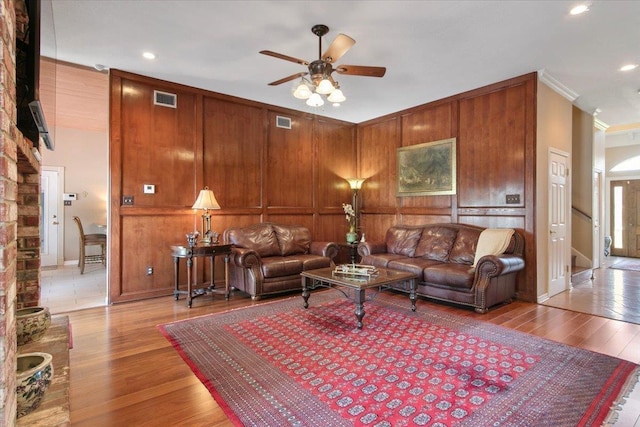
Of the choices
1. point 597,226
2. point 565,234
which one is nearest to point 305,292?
point 565,234

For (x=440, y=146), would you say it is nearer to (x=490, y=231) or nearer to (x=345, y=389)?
(x=490, y=231)

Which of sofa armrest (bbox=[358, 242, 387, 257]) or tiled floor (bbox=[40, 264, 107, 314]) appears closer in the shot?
tiled floor (bbox=[40, 264, 107, 314])

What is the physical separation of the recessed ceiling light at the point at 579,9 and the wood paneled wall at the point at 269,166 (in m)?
1.40

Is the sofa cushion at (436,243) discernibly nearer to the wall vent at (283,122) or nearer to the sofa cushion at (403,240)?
the sofa cushion at (403,240)

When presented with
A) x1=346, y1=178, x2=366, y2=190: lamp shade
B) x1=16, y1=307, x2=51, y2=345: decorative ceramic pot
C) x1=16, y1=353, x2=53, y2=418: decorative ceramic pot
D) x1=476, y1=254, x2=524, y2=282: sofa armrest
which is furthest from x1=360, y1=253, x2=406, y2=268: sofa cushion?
x1=16, y1=353, x2=53, y2=418: decorative ceramic pot

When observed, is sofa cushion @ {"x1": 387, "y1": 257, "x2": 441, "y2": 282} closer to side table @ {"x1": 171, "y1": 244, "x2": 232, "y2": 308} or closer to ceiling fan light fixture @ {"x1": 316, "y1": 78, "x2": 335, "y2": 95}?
side table @ {"x1": 171, "y1": 244, "x2": 232, "y2": 308}

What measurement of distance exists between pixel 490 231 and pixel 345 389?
10.6 feet

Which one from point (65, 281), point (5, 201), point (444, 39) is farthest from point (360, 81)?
point (65, 281)

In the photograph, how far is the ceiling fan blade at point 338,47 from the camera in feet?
8.75

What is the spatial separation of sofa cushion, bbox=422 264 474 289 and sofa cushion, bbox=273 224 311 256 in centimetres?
196

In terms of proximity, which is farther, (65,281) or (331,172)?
A: (331,172)

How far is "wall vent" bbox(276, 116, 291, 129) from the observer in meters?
5.72

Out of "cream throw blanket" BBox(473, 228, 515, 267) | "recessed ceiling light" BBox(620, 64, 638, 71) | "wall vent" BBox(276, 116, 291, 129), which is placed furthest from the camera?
"wall vent" BBox(276, 116, 291, 129)

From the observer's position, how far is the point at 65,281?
217 inches
